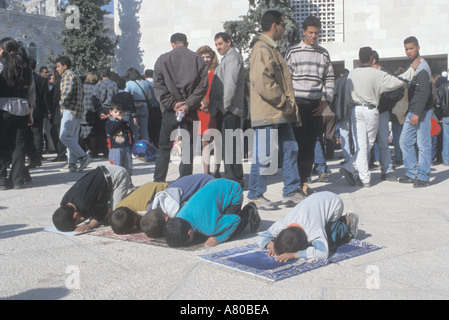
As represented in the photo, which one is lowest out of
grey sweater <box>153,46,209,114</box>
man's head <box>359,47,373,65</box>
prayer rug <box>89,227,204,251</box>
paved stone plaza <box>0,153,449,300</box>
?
paved stone plaza <box>0,153,449,300</box>

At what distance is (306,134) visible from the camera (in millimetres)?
6867

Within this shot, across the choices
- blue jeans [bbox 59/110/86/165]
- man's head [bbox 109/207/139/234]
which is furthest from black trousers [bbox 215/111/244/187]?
blue jeans [bbox 59/110/86/165]

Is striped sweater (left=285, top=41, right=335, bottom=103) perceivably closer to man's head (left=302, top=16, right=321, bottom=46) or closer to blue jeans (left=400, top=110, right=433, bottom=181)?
man's head (left=302, top=16, right=321, bottom=46)

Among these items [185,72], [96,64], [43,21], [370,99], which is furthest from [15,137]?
[43,21]

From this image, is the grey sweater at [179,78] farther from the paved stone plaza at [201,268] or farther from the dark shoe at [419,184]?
the dark shoe at [419,184]

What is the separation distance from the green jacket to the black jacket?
4805 mm

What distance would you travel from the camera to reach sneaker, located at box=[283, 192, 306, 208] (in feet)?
20.0

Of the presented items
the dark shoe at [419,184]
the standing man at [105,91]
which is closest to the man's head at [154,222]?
the dark shoe at [419,184]

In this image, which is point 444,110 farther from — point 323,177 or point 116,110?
point 116,110

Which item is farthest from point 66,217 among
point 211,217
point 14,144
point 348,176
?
point 348,176

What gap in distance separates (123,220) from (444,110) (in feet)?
23.6

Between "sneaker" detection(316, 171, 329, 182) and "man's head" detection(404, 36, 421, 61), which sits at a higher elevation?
"man's head" detection(404, 36, 421, 61)

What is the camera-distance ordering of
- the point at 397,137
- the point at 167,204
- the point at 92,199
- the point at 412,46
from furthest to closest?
the point at 397,137 → the point at 412,46 → the point at 92,199 → the point at 167,204

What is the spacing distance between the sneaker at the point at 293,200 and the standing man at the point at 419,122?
2.21m
